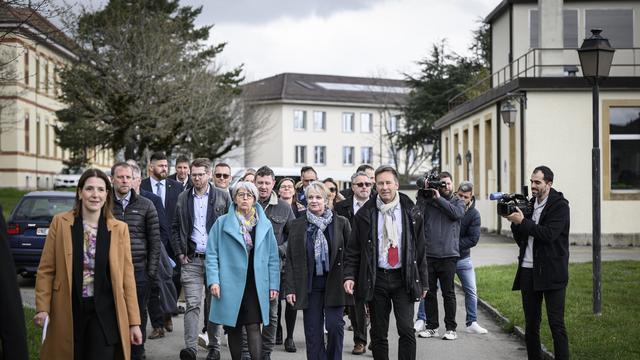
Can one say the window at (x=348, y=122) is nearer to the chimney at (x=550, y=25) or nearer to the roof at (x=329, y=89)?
the roof at (x=329, y=89)

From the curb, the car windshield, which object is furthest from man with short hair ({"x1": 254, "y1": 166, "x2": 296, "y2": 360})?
the car windshield

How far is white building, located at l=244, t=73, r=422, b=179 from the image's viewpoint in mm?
79000

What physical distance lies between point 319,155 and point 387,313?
73637mm

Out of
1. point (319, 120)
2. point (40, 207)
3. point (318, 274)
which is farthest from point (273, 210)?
point (319, 120)

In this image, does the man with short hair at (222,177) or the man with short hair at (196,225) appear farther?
the man with short hair at (222,177)

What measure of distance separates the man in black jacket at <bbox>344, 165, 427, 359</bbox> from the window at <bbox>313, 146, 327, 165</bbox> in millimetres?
73101

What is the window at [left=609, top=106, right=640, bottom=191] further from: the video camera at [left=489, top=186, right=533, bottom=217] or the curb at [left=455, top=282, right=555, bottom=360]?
the video camera at [left=489, top=186, right=533, bottom=217]

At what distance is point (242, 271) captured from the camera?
836 cm

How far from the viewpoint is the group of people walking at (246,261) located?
639cm

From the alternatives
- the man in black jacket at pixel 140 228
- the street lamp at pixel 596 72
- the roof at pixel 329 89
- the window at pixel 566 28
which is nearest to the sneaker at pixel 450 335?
the street lamp at pixel 596 72

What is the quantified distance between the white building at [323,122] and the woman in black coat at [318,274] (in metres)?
67.6

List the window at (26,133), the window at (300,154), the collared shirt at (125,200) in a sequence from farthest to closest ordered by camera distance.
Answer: the window at (300,154)
the window at (26,133)
the collared shirt at (125,200)

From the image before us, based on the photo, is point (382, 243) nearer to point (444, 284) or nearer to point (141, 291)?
point (141, 291)

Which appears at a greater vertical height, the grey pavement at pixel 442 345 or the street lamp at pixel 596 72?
the street lamp at pixel 596 72
